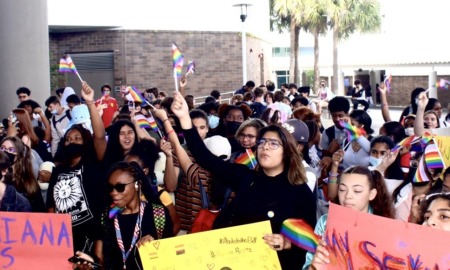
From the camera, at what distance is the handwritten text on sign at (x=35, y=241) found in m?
4.41

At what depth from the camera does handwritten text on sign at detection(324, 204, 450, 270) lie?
341 centimetres

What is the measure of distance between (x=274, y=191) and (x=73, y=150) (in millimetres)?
1950

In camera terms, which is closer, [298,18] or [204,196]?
[204,196]

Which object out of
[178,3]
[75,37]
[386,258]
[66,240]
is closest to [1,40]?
[75,37]

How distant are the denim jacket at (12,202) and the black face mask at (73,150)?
23.7 inches

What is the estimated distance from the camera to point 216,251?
4105mm

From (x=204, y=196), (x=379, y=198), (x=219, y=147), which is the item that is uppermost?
(x=219, y=147)

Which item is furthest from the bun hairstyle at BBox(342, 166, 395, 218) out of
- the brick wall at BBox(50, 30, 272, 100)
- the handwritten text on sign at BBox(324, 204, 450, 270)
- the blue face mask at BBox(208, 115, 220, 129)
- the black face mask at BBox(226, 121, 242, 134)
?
the brick wall at BBox(50, 30, 272, 100)

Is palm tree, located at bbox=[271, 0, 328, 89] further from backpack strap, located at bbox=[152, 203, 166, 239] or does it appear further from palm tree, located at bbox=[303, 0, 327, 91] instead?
backpack strap, located at bbox=[152, 203, 166, 239]

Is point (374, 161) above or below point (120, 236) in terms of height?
above

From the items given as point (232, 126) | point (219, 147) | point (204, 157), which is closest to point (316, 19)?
Result: point (232, 126)

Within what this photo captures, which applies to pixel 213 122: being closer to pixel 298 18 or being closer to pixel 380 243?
pixel 380 243

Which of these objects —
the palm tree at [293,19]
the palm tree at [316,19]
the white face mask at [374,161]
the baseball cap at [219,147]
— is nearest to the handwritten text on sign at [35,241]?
the baseball cap at [219,147]

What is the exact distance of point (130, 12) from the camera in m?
23.6
